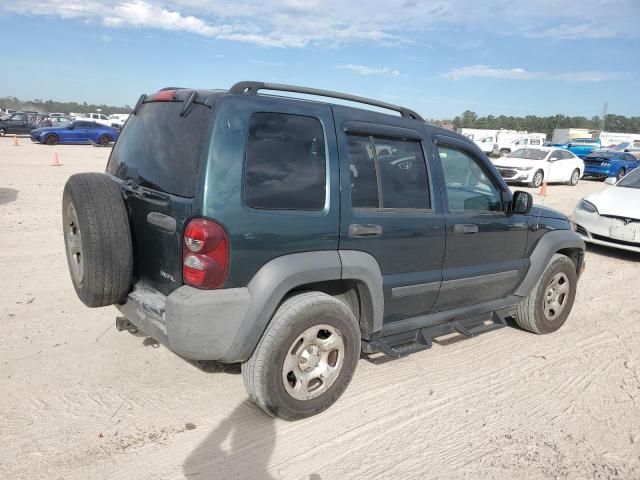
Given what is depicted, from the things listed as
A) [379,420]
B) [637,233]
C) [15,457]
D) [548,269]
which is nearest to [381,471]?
[379,420]

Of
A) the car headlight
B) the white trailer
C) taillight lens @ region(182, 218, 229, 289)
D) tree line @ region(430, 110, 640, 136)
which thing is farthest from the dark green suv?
tree line @ region(430, 110, 640, 136)

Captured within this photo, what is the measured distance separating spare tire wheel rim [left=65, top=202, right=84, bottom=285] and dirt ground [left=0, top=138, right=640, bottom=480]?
79 cm

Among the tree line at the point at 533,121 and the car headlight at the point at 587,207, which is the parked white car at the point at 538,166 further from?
the tree line at the point at 533,121

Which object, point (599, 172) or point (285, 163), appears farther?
point (599, 172)

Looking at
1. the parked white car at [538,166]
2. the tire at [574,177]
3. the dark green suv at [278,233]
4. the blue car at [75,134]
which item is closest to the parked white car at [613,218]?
the dark green suv at [278,233]

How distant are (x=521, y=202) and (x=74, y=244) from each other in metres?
3.38

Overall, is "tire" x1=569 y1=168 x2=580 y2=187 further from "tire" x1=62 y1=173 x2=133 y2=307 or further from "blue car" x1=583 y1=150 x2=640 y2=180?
"tire" x1=62 y1=173 x2=133 y2=307

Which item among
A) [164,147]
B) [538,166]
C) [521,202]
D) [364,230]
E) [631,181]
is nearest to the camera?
[164,147]

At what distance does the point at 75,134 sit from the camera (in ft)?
89.3

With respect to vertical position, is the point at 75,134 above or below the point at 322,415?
above

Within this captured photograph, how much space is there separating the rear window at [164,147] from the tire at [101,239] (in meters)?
0.26

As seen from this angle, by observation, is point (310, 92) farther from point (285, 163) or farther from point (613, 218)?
point (613, 218)

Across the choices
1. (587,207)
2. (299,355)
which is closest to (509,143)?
(587,207)

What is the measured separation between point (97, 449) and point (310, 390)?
4.15 feet
